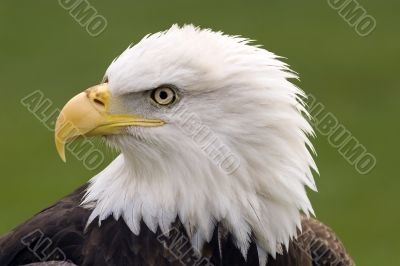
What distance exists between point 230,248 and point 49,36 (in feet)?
36.4

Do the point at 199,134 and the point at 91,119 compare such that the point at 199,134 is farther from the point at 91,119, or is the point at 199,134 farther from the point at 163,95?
the point at 91,119

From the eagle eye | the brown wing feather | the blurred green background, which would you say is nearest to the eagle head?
the eagle eye

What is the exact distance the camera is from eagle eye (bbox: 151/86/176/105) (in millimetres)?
5828

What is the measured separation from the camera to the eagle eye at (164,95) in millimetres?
5828

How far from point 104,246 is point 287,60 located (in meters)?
9.63

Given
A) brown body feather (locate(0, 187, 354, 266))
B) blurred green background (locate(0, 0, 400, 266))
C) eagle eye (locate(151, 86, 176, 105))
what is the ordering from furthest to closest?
blurred green background (locate(0, 0, 400, 266)) → brown body feather (locate(0, 187, 354, 266)) → eagle eye (locate(151, 86, 176, 105))

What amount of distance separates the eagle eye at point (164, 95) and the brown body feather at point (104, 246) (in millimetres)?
617

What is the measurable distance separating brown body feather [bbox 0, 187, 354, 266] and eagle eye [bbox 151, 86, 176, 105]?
24.3 inches

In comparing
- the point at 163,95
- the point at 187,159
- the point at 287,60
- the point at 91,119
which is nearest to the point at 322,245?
the point at 187,159

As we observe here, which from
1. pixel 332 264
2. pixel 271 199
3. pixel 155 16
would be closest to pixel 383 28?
pixel 155 16

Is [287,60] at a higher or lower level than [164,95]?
higher

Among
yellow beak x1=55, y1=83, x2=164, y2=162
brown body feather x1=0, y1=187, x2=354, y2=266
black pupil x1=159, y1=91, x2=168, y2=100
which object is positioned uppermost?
black pupil x1=159, y1=91, x2=168, y2=100

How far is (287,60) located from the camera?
15414mm

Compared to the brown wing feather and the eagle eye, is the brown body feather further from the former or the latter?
the brown wing feather
